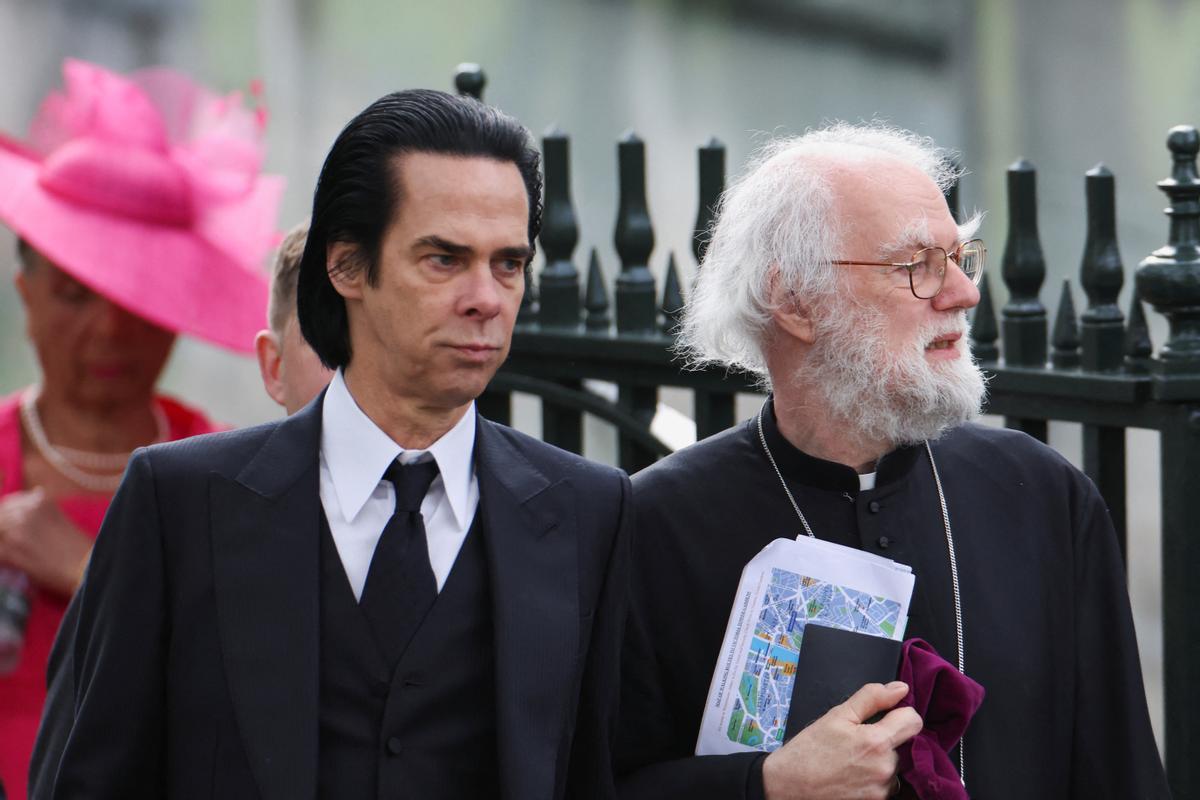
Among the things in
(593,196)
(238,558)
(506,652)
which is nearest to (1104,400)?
(506,652)

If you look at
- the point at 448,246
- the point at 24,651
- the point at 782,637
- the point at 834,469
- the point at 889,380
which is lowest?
the point at 24,651

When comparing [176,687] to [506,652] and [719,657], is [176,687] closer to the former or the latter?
[506,652]

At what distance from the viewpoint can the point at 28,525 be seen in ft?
13.7

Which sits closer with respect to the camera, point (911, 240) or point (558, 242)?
point (911, 240)

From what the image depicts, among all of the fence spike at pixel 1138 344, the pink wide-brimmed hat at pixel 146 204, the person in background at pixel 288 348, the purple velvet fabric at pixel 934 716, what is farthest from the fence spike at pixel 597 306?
the purple velvet fabric at pixel 934 716

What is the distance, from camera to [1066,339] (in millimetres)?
3973

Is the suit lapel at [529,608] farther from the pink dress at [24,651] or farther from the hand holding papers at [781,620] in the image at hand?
the pink dress at [24,651]

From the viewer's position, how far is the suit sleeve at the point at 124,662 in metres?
2.51

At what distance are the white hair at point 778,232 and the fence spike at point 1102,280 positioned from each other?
22.5 inches

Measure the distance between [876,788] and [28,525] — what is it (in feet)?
7.16

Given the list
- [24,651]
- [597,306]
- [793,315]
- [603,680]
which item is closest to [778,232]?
[793,315]

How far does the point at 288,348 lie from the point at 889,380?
1133mm

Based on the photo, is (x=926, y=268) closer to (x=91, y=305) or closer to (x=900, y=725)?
(x=900, y=725)

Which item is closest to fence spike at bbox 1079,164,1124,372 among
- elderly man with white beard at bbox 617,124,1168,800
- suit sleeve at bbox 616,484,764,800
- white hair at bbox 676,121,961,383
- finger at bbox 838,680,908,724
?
white hair at bbox 676,121,961,383
